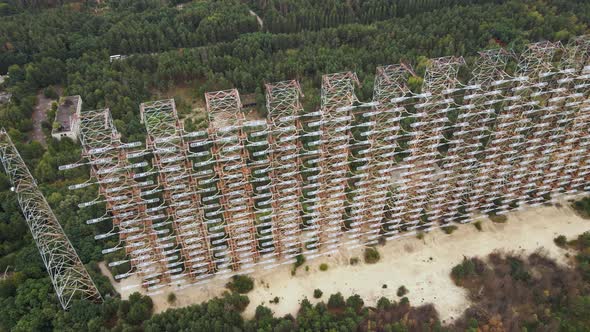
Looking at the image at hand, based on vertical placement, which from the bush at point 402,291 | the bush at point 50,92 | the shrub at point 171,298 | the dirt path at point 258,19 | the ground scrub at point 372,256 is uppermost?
the dirt path at point 258,19

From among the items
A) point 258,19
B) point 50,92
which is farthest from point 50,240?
point 258,19

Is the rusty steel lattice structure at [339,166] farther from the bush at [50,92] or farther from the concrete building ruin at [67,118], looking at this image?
the bush at [50,92]

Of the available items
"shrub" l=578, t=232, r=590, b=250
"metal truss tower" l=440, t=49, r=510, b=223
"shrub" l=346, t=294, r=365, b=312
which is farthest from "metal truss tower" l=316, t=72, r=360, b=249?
"shrub" l=578, t=232, r=590, b=250

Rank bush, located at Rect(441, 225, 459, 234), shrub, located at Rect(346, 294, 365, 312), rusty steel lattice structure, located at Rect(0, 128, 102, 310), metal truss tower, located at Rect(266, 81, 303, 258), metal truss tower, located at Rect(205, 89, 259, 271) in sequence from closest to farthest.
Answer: rusty steel lattice structure, located at Rect(0, 128, 102, 310) < metal truss tower, located at Rect(205, 89, 259, 271) < metal truss tower, located at Rect(266, 81, 303, 258) < shrub, located at Rect(346, 294, 365, 312) < bush, located at Rect(441, 225, 459, 234)

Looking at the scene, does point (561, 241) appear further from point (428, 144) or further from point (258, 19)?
point (258, 19)

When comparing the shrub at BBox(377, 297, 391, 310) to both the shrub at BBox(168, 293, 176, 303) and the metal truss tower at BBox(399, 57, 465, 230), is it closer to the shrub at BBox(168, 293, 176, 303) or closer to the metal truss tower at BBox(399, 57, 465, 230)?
the metal truss tower at BBox(399, 57, 465, 230)

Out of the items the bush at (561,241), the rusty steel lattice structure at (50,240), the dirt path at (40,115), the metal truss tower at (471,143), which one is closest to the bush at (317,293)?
the metal truss tower at (471,143)
